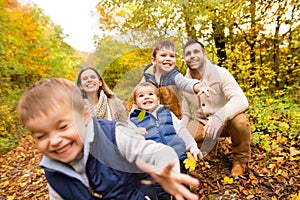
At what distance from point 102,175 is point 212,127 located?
1.00 meters

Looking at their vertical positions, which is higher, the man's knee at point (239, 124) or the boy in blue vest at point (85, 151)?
the boy in blue vest at point (85, 151)

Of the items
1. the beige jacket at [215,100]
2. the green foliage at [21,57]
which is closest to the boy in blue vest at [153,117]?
the beige jacket at [215,100]

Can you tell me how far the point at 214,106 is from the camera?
2.12 meters

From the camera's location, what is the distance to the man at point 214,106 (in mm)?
1763

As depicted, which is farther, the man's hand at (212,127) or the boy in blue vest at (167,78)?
the man's hand at (212,127)

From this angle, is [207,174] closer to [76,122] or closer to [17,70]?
[76,122]

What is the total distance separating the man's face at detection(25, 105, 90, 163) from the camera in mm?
1084

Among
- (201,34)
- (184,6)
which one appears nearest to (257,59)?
(201,34)

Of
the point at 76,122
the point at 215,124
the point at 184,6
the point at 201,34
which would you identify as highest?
the point at 184,6

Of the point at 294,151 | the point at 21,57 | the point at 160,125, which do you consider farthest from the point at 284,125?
the point at 21,57

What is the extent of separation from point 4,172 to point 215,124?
3.96 metres

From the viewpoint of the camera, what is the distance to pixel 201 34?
3.98 meters

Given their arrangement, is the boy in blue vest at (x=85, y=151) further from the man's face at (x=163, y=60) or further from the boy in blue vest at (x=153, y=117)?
the man's face at (x=163, y=60)

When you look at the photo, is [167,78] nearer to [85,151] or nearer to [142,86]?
[142,86]
